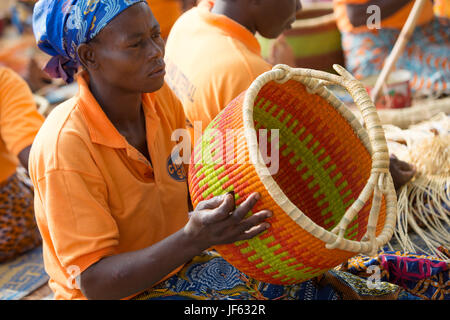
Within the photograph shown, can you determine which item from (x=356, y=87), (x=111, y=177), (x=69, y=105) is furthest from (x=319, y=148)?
(x=69, y=105)

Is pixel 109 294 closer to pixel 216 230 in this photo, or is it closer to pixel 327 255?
pixel 216 230

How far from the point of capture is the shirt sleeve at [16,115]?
198cm

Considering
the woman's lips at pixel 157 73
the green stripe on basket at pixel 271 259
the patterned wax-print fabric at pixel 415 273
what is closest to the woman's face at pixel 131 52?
the woman's lips at pixel 157 73

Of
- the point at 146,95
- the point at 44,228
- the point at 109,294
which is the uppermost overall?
the point at 146,95

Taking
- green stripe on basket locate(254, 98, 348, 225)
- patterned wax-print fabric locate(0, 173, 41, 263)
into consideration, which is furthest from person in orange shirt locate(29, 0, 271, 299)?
patterned wax-print fabric locate(0, 173, 41, 263)

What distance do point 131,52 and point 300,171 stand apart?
63cm

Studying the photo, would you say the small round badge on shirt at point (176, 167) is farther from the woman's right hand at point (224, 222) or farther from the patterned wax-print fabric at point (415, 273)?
the patterned wax-print fabric at point (415, 273)

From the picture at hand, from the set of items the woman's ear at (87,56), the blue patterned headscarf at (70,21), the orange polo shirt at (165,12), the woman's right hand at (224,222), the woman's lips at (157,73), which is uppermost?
the blue patterned headscarf at (70,21)

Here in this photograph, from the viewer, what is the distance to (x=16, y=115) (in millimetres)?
2025

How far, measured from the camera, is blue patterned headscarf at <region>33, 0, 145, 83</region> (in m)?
1.33

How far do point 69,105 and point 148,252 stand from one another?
1.45 feet

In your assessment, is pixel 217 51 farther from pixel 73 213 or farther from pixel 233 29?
pixel 73 213

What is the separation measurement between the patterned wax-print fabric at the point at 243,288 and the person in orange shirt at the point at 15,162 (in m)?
0.86

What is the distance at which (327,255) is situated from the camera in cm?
114
